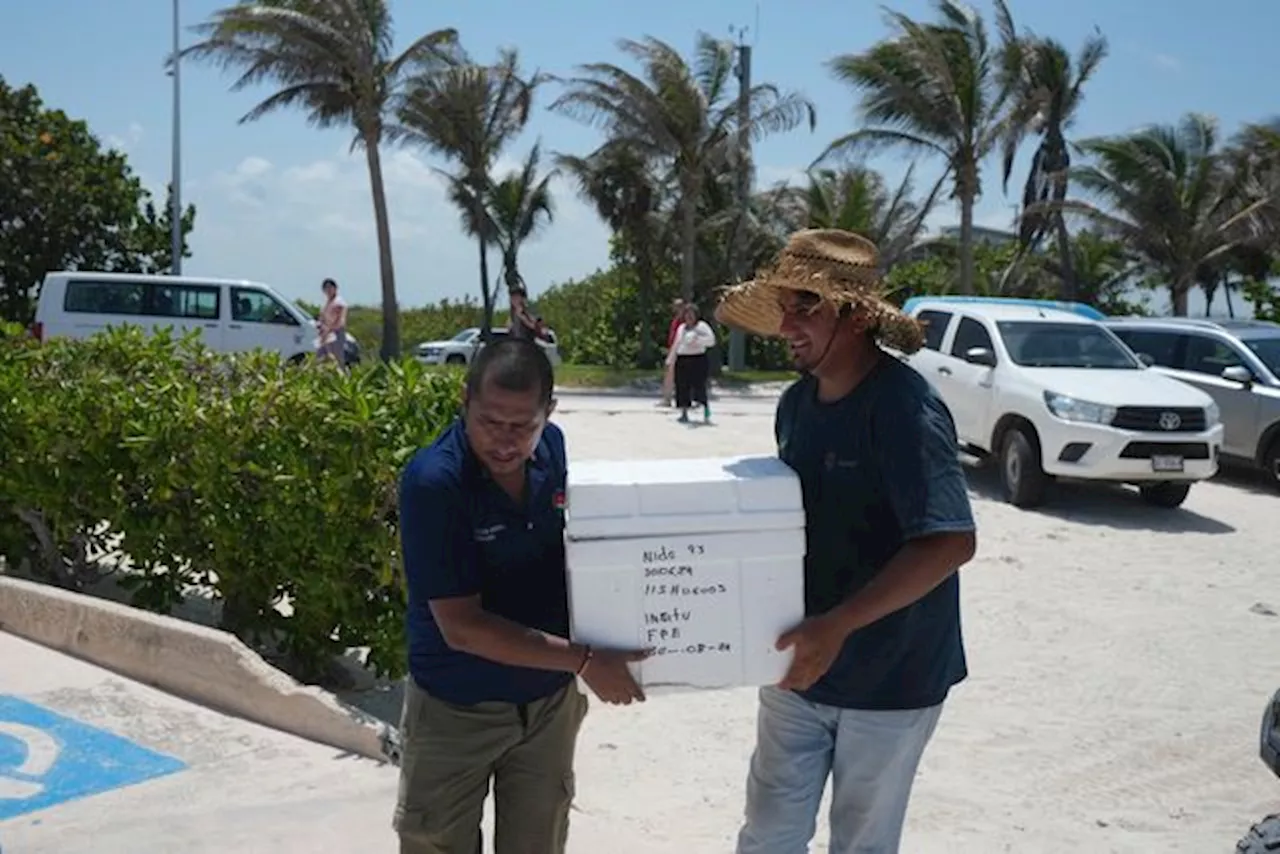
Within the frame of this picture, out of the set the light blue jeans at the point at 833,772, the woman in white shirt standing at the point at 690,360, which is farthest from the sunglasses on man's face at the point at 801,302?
the woman in white shirt standing at the point at 690,360

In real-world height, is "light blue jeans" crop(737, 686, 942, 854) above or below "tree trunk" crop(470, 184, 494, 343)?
below

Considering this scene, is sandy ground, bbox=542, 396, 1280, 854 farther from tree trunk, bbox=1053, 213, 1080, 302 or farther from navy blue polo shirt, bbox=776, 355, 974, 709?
tree trunk, bbox=1053, 213, 1080, 302

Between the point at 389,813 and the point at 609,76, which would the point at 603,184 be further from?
the point at 389,813

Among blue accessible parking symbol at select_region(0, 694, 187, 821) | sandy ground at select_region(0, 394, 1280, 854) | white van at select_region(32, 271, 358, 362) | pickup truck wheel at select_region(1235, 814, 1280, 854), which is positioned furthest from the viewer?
white van at select_region(32, 271, 358, 362)

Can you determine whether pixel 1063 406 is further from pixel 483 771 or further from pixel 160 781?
pixel 483 771

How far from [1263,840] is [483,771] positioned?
2.04m

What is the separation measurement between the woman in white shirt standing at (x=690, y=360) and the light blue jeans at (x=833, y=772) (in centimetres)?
1398

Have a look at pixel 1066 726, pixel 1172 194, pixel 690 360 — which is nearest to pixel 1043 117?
pixel 1172 194

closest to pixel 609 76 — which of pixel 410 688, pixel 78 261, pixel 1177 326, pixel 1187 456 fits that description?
pixel 78 261

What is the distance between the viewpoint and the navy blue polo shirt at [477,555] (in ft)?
8.10

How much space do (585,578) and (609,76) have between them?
26871 millimetres

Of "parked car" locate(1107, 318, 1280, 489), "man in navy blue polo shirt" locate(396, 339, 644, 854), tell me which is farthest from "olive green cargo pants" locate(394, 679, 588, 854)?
"parked car" locate(1107, 318, 1280, 489)

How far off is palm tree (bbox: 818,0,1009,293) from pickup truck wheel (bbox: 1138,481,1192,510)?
18078 millimetres

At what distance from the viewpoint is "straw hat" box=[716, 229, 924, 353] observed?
266cm
